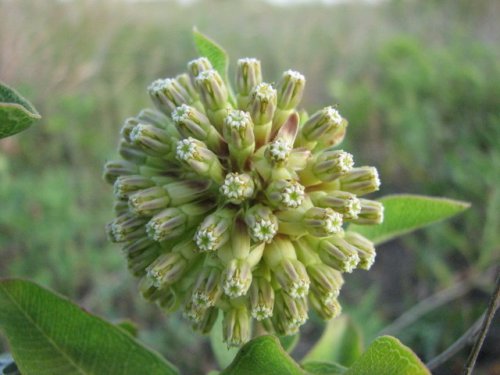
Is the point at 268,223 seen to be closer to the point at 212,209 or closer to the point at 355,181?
the point at 212,209

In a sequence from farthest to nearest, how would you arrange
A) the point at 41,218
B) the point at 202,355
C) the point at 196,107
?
the point at 41,218 < the point at 202,355 < the point at 196,107

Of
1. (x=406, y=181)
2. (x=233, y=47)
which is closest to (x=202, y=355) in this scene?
(x=406, y=181)

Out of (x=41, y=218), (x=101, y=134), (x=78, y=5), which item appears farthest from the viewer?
(x=78, y=5)

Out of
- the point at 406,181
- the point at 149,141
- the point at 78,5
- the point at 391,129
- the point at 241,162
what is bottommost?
the point at 406,181

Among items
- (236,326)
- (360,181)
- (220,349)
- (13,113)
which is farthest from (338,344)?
(13,113)

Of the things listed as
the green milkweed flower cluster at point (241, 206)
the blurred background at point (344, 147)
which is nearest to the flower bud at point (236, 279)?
the green milkweed flower cluster at point (241, 206)

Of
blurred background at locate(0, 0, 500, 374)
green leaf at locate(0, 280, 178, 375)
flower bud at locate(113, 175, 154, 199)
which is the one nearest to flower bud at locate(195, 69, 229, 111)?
flower bud at locate(113, 175, 154, 199)

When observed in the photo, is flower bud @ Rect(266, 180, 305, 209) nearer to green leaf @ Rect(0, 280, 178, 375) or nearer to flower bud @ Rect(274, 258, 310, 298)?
flower bud @ Rect(274, 258, 310, 298)
